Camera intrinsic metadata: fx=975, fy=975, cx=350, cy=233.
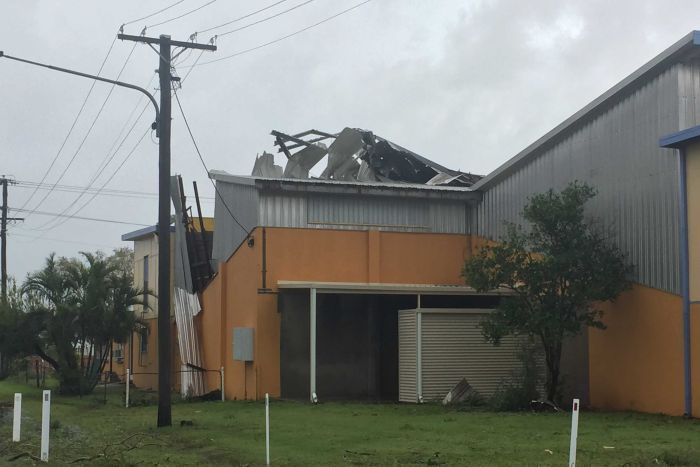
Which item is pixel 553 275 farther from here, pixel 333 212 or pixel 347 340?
pixel 333 212

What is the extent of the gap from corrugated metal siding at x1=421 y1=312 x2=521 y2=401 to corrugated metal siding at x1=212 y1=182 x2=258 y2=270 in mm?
6241

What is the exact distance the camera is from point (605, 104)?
24.4m

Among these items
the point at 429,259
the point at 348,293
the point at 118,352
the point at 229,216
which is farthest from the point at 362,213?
the point at 118,352

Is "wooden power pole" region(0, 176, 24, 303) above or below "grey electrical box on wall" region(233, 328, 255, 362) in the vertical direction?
above

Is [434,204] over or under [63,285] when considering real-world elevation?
over

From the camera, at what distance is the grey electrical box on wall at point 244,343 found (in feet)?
92.2

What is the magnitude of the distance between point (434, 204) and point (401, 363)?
585cm

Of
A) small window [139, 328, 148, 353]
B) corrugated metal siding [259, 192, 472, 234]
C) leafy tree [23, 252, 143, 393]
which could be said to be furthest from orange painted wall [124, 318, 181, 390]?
corrugated metal siding [259, 192, 472, 234]

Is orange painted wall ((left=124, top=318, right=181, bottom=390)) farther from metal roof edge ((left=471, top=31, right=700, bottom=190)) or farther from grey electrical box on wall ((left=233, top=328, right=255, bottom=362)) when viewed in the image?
metal roof edge ((left=471, top=31, right=700, bottom=190))

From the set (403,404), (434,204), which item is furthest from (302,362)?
(434,204)

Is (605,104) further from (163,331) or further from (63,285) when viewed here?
(63,285)

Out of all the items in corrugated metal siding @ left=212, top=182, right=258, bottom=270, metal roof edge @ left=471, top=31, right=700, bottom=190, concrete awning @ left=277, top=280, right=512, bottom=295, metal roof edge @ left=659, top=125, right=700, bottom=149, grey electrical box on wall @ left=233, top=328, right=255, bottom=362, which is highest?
metal roof edge @ left=471, top=31, right=700, bottom=190

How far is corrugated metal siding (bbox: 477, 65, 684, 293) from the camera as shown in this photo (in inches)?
853

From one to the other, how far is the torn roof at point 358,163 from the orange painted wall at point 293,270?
285cm
